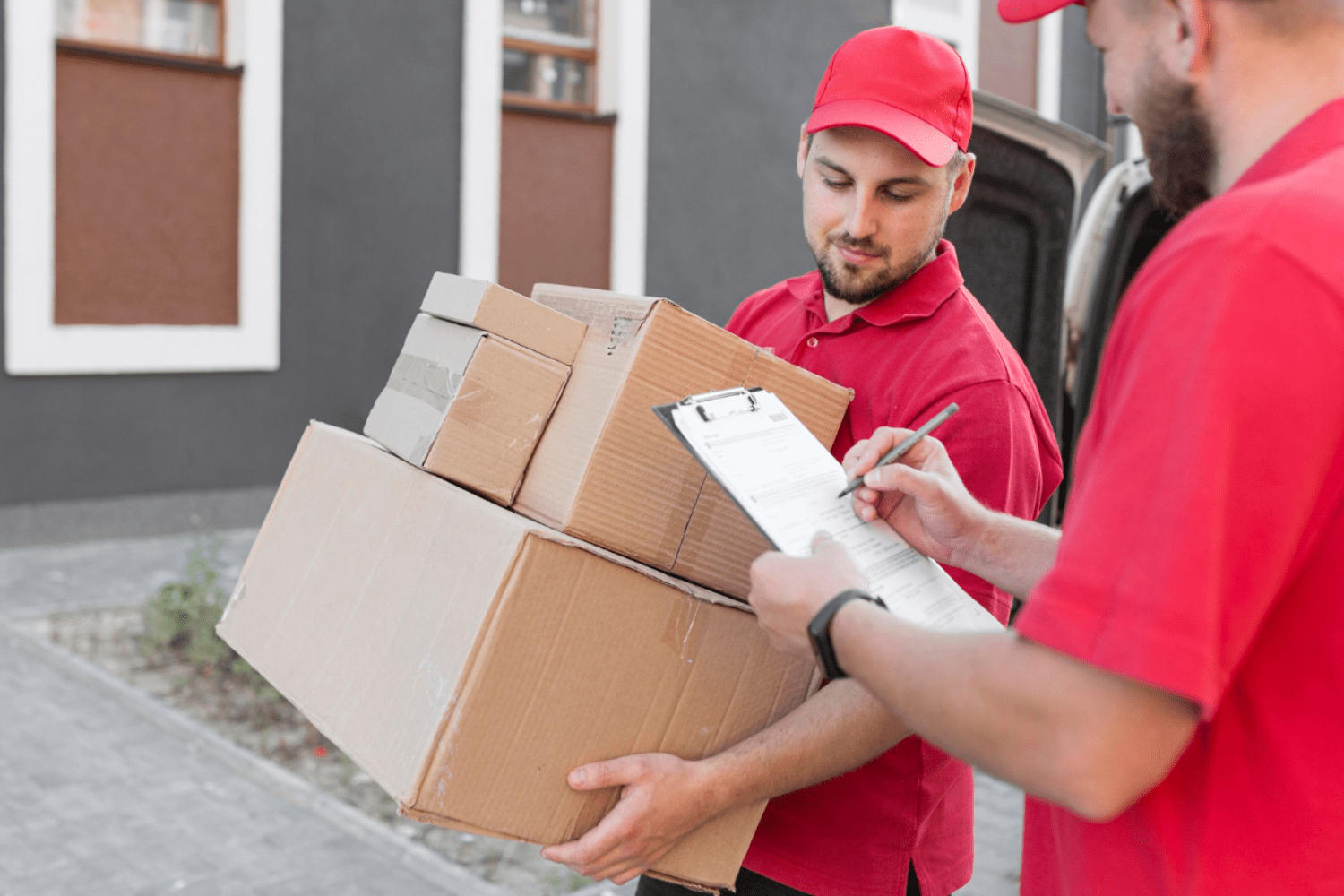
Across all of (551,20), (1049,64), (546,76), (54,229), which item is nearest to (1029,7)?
(54,229)

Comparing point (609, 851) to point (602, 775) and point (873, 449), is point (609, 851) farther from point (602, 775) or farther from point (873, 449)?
point (873, 449)

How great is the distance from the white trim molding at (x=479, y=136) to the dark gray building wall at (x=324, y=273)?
69 mm

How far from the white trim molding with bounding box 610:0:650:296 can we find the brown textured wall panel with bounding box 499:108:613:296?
109mm

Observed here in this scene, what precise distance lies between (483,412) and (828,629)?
0.69 meters

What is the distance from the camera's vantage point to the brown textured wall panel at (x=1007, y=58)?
40.0ft

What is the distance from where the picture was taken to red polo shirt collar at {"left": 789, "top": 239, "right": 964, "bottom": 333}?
1.72 metres

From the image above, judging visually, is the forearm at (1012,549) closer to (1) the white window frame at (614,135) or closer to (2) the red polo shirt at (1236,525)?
(2) the red polo shirt at (1236,525)

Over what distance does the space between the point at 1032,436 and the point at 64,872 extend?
298cm

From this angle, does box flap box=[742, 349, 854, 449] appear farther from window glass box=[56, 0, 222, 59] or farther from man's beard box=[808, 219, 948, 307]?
window glass box=[56, 0, 222, 59]

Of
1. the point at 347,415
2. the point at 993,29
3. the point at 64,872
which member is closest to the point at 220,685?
the point at 64,872

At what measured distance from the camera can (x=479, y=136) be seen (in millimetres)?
8516

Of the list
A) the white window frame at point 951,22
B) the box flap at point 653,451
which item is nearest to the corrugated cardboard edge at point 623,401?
the box flap at point 653,451

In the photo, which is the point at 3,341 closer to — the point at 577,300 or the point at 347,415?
the point at 347,415

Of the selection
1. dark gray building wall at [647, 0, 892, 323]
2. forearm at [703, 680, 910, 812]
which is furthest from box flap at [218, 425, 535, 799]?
dark gray building wall at [647, 0, 892, 323]
